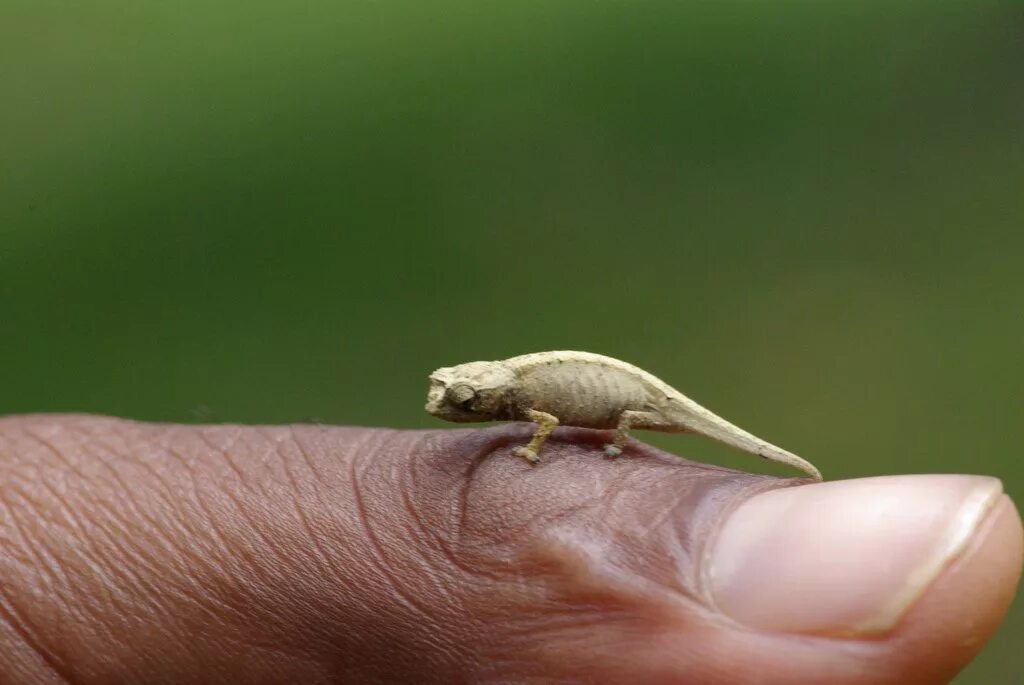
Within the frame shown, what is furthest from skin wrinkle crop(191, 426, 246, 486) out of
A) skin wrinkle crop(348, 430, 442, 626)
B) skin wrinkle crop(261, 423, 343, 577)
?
skin wrinkle crop(348, 430, 442, 626)

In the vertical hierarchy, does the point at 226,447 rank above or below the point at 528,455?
below

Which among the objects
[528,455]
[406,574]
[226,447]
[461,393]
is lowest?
[406,574]

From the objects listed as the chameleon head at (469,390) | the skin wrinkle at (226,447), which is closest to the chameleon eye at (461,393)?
the chameleon head at (469,390)

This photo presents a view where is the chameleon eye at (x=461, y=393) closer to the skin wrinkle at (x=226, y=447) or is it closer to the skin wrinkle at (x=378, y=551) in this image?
the skin wrinkle at (x=378, y=551)

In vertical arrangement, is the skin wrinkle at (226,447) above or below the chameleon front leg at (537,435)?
below

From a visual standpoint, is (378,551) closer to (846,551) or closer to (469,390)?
(469,390)

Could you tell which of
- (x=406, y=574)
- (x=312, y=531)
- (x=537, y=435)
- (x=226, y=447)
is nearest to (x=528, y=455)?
(x=537, y=435)

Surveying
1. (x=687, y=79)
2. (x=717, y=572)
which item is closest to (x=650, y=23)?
(x=687, y=79)

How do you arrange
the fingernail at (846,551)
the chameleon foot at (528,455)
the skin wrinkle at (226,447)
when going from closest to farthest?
the fingernail at (846,551), the chameleon foot at (528,455), the skin wrinkle at (226,447)
